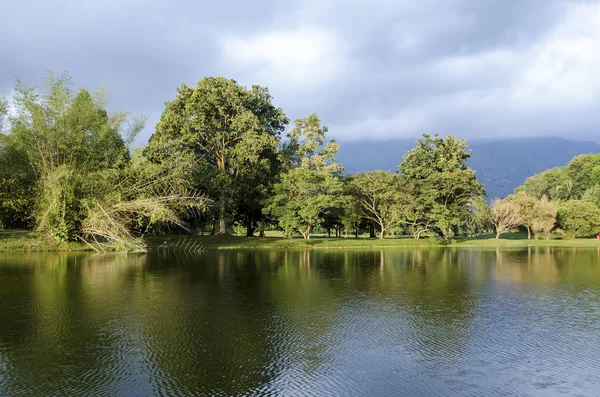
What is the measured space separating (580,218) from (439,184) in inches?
950

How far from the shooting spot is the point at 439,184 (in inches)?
1922

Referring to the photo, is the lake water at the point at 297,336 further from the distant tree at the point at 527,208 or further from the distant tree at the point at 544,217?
the distant tree at the point at 544,217

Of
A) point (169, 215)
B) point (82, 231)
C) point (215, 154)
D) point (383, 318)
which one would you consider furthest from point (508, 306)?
point (215, 154)

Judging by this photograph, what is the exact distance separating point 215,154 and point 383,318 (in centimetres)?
3543

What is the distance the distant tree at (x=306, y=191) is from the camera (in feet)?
140

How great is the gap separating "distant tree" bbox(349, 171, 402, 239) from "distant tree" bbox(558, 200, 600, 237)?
26771 mm

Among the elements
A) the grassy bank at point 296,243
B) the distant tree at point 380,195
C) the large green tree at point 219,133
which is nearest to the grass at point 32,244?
the grassy bank at point 296,243

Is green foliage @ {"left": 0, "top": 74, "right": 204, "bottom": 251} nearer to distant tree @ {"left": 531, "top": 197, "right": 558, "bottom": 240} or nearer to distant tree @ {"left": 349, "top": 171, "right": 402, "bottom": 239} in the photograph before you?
distant tree @ {"left": 349, "top": 171, "right": 402, "bottom": 239}

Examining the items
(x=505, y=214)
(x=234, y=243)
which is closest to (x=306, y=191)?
(x=234, y=243)

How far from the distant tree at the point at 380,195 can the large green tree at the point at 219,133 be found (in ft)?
36.5

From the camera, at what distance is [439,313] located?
1267cm

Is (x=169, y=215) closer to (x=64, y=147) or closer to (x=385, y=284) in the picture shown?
(x=64, y=147)

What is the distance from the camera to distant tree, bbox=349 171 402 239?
158 feet

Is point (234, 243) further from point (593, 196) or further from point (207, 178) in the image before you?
point (593, 196)
